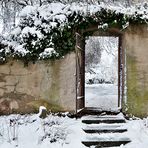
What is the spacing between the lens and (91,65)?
82.3 ft

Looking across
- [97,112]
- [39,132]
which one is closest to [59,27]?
[97,112]

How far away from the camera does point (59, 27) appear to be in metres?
8.64

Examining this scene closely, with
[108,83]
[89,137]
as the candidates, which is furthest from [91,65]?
[89,137]

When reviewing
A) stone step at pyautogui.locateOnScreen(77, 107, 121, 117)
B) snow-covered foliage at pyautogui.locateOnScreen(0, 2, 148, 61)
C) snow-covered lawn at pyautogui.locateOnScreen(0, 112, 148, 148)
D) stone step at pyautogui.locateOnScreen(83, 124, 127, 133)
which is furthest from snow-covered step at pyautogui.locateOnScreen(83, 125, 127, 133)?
snow-covered foliage at pyautogui.locateOnScreen(0, 2, 148, 61)

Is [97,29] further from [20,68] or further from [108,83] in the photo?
[108,83]

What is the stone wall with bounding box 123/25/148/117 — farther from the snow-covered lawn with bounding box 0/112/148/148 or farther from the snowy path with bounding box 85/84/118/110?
the snowy path with bounding box 85/84/118/110

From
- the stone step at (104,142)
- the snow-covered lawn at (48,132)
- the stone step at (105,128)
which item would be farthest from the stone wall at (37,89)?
the stone step at (104,142)

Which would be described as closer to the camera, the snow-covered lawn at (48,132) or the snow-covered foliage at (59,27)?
the snow-covered lawn at (48,132)

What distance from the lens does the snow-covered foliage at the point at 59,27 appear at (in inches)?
340

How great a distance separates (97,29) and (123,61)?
3.61ft

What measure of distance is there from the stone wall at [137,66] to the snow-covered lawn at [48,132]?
593 millimetres

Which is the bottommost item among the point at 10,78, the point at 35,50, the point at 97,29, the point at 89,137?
the point at 89,137

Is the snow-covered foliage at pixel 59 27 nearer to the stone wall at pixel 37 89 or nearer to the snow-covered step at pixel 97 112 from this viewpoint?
the stone wall at pixel 37 89

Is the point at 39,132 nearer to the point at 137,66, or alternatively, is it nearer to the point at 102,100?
the point at 137,66
